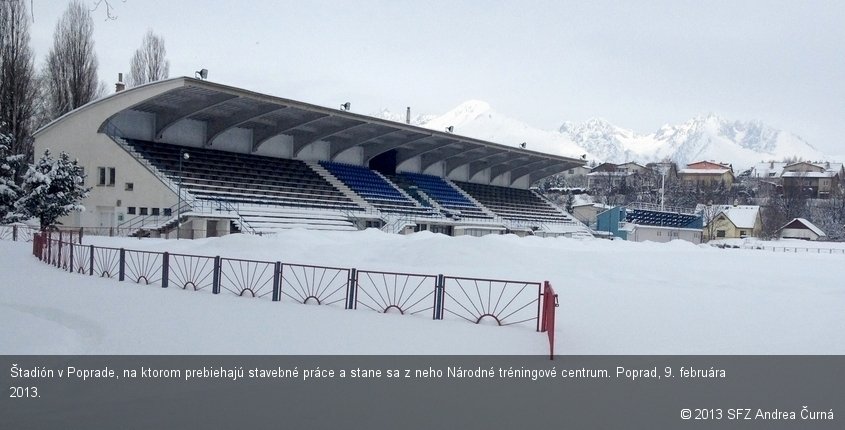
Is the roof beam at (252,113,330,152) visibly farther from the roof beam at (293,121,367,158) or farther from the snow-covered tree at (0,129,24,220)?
the snow-covered tree at (0,129,24,220)

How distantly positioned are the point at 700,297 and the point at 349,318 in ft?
31.4

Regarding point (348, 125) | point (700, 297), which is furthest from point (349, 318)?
point (348, 125)

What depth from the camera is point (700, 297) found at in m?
16.7

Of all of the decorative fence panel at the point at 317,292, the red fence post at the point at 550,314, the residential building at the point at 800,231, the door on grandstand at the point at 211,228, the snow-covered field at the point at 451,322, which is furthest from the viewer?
the residential building at the point at 800,231

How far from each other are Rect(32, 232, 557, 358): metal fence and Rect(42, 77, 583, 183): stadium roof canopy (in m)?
15.3

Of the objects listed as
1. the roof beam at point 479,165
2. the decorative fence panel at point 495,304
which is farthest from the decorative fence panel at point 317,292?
the roof beam at point 479,165

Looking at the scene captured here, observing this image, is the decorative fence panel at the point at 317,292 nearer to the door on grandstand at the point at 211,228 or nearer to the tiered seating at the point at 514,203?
the door on grandstand at the point at 211,228

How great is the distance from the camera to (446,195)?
53438mm

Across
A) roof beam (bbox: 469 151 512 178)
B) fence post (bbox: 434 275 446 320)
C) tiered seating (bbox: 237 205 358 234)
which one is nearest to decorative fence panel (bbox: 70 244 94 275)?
fence post (bbox: 434 275 446 320)

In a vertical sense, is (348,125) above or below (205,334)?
above

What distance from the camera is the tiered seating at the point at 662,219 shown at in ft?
215

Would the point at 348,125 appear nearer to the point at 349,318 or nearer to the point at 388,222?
the point at 388,222

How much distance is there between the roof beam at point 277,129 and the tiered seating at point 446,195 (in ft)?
42.0
